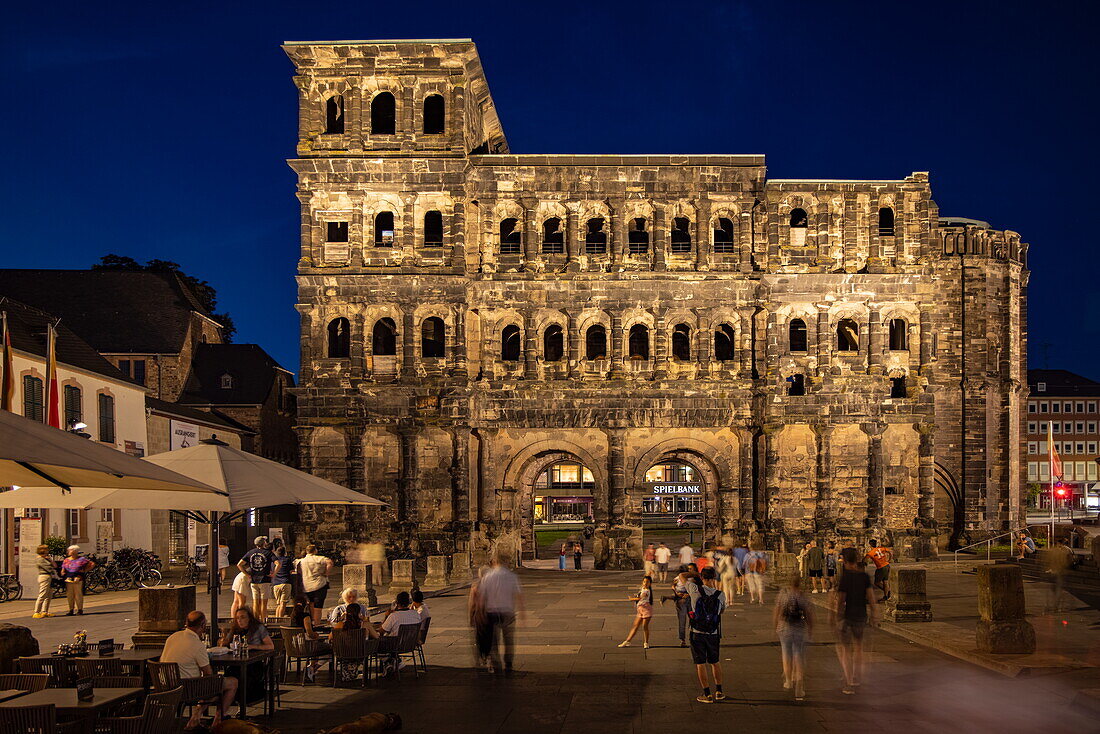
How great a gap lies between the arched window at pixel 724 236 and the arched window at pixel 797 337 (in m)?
4.58

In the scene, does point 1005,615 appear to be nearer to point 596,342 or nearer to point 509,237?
point 596,342

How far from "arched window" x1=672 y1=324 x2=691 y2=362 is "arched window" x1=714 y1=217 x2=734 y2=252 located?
362 cm

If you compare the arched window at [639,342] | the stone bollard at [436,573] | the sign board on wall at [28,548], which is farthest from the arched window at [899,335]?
the sign board on wall at [28,548]

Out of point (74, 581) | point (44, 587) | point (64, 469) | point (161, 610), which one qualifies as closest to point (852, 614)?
point (161, 610)

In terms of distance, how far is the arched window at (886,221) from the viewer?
44.2 meters

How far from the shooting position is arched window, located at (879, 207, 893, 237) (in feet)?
145

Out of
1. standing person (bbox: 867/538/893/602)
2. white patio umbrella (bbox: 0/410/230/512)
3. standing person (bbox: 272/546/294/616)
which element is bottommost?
standing person (bbox: 867/538/893/602)

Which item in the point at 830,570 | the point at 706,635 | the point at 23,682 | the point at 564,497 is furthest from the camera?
the point at 564,497

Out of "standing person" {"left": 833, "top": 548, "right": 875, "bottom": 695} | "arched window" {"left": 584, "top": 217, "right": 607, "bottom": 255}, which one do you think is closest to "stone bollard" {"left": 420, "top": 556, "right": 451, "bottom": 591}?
"arched window" {"left": 584, "top": 217, "right": 607, "bottom": 255}

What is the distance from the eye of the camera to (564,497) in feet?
275

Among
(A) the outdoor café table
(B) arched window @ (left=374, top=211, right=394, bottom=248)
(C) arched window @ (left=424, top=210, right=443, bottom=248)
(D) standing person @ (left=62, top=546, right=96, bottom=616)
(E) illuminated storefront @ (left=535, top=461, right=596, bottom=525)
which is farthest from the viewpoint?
(E) illuminated storefront @ (left=535, top=461, right=596, bottom=525)

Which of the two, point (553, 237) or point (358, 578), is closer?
point (358, 578)

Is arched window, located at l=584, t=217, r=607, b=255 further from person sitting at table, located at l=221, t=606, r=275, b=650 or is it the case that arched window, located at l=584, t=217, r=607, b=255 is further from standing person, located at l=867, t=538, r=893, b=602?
person sitting at table, located at l=221, t=606, r=275, b=650

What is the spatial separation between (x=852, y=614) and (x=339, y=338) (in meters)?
32.1
